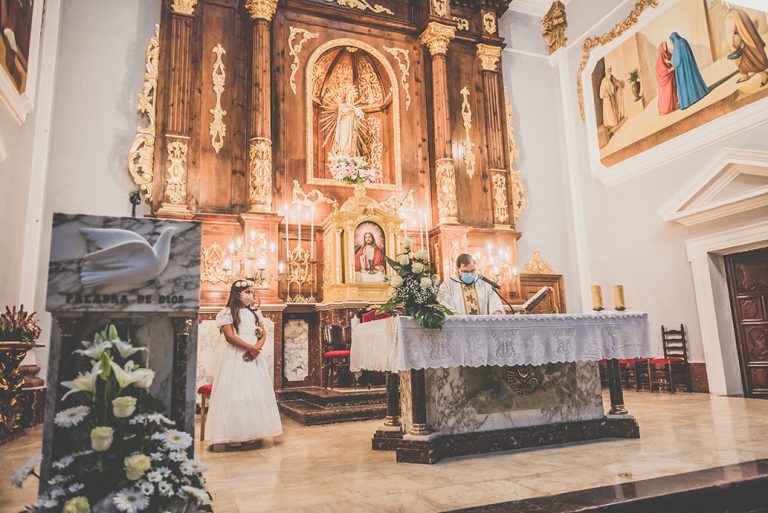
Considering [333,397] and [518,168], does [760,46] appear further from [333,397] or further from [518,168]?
[333,397]

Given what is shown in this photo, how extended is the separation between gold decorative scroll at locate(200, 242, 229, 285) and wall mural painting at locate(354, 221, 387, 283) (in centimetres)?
216

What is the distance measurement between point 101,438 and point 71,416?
0.16 metres

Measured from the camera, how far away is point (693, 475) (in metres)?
3.39

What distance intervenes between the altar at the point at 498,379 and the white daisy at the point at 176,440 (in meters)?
2.09

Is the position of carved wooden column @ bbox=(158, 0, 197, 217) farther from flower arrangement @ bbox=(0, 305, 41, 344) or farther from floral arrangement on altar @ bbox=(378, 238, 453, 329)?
floral arrangement on altar @ bbox=(378, 238, 453, 329)

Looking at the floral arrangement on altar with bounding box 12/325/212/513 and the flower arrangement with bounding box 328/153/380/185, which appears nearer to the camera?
the floral arrangement on altar with bounding box 12/325/212/513

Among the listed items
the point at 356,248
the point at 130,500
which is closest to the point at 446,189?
the point at 356,248

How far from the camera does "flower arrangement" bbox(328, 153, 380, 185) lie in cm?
977

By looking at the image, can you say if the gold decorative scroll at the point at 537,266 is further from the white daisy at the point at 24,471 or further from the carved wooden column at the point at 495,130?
the white daisy at the point at 24,471

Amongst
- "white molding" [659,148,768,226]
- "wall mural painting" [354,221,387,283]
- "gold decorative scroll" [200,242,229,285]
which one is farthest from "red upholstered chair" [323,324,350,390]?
"white molding" [659,148,768,226]

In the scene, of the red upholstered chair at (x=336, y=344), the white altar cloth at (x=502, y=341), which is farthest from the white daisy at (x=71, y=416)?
the red upholstered chair at (x=336, y=344)

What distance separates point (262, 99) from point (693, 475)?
26.7 ft

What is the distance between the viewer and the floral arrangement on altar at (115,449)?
2.15 metres

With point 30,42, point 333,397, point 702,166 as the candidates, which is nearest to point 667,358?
point 702,166
